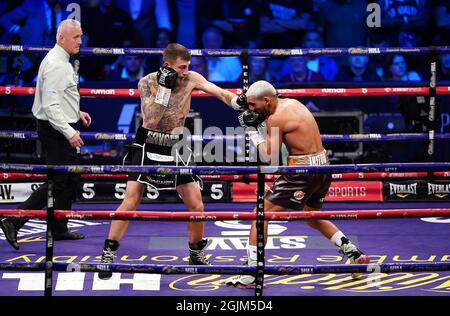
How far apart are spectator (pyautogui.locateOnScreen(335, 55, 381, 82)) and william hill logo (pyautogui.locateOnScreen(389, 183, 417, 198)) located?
5.93 ft

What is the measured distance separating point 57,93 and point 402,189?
3.34 metres

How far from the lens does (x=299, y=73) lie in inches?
364

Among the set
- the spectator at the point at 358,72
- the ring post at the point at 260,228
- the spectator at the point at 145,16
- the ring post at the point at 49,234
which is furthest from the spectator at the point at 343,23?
the ring post at the point at 49,234

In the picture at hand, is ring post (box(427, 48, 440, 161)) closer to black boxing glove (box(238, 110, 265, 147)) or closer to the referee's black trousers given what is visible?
black boxing glove (box(238, 110, 265, 147))

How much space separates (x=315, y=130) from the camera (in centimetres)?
558

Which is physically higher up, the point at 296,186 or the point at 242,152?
the point at 242,152

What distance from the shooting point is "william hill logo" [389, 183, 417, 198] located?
308 inches

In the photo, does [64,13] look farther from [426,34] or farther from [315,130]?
[315,130]

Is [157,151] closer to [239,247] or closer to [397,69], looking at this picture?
[239,247]

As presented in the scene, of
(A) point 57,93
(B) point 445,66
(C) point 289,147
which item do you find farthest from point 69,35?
(B) point 445,66

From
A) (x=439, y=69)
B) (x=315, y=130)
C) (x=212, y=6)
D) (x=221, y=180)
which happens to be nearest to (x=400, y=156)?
(x=439, y=69)

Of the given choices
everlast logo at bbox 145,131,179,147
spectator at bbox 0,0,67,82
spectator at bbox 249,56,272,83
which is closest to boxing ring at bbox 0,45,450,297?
everlast logo at bbox 145,131,179,147

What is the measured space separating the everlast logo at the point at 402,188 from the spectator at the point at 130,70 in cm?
294
